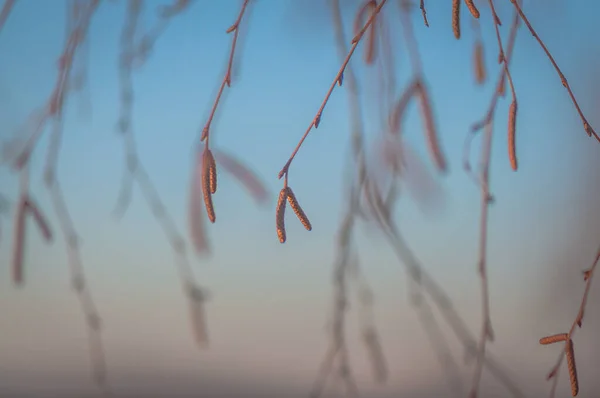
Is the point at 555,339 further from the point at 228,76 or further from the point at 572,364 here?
the point at 228,76

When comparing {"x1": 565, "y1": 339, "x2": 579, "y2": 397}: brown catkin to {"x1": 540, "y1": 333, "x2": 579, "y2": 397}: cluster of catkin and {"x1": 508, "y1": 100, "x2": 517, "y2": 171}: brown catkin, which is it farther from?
{"x1": 508, "y1": 100, "x2": 517, "y2": 171}: brown catkin

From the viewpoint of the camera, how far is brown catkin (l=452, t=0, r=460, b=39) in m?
0.57

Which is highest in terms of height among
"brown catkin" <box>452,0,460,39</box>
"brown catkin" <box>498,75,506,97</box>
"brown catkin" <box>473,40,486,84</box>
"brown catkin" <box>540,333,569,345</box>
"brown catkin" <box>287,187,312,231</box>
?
"brown catkin" <box>473,40,486,84</box>

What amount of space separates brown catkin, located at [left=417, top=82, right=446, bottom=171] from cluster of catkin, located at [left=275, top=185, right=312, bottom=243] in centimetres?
17

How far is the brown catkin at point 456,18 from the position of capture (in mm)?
568

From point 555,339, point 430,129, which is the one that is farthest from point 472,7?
point 555,339

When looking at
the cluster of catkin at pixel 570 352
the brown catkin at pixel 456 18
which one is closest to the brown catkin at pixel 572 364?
the cluster of catkin at pixel 570 352

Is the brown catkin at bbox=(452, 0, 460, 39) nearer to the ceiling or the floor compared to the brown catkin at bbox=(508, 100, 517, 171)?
nearer to the ceiling

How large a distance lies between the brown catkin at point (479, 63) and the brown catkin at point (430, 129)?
111mm

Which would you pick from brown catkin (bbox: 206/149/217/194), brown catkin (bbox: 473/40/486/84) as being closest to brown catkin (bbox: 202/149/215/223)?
brown catkin (bbox: 206/149/217/194)

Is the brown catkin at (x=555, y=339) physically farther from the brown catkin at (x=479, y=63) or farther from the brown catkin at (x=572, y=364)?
the brown catkin at (x=479, y=63)

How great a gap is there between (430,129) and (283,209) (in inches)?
8.1

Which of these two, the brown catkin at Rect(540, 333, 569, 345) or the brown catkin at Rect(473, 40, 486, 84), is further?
the brown catkin at Rect(473, 40, 486, 84)

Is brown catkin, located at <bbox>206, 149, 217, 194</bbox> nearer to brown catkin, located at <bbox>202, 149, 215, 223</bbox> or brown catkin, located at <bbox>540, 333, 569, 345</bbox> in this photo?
brown catkin, located at <bbox>202, 149, 215, 223</bbox>
